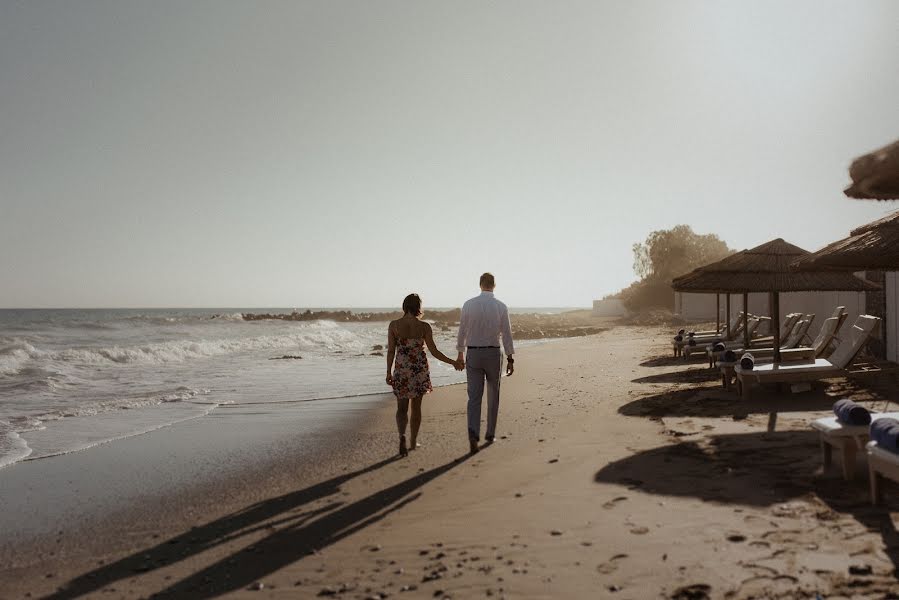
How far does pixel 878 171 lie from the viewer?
9.68ft

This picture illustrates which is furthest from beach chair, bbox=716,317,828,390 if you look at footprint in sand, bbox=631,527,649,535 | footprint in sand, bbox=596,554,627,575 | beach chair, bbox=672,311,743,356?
footprint in sand, bbox=596,554,627,575

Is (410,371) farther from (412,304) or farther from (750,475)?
(750,475)

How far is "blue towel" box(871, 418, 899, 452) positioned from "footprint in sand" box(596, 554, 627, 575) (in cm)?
192

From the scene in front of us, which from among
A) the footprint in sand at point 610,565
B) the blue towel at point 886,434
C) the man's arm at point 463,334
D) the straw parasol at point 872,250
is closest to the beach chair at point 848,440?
the blue towel at point 886,434

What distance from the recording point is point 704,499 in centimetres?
458

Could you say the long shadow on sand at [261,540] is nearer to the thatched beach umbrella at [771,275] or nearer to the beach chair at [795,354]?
the beach chair at [795,354]

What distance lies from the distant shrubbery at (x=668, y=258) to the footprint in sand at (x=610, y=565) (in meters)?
54.0

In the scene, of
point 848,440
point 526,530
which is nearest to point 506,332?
point 526,530

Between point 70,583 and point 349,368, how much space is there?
14.6 m

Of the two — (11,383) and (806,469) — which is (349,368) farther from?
(806,469)

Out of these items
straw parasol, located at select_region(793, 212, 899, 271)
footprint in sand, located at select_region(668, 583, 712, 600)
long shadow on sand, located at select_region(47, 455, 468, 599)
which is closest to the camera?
footprint in sand, located at select_region(668, 583, 712, 600)

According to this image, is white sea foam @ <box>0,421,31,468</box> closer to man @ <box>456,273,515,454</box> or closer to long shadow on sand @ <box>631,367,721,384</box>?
man @ <box>456,273,515,454</box>

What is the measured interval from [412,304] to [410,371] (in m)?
0.69

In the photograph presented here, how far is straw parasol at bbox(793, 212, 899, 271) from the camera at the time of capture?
715 cm
